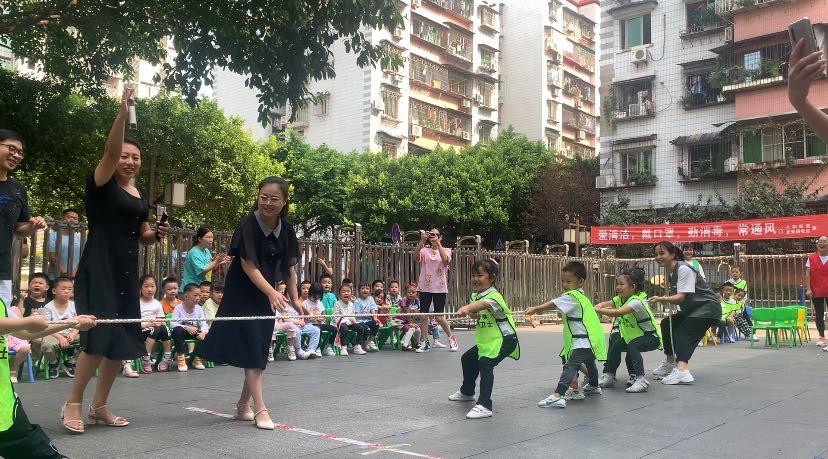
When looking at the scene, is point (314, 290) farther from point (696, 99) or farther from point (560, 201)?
point (560, 201)

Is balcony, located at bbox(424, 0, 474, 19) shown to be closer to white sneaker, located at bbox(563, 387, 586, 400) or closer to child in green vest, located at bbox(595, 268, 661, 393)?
child in green vest, located at bbox(595, 268, 661, 393)

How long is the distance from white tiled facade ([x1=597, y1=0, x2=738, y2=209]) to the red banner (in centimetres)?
537

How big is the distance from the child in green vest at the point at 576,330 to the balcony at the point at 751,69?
2158 centimetres

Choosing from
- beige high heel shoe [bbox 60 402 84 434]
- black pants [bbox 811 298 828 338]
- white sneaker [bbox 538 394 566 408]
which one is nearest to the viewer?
beige high heel shoe [bbox 60 402 84 434]

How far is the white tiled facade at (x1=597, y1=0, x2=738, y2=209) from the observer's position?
92.1 feet

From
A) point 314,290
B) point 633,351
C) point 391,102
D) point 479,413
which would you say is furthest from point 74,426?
point 391,102

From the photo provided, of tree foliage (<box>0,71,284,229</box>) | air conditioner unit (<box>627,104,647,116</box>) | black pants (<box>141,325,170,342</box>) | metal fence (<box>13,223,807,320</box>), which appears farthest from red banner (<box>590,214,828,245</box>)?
black pants (<box>141,325,170,342</box>)

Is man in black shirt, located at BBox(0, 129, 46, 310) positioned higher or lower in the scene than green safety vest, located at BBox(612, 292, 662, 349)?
higher

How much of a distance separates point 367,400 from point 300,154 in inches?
1197

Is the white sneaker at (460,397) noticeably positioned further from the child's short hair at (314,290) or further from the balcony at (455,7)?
the balcony at (455,7)

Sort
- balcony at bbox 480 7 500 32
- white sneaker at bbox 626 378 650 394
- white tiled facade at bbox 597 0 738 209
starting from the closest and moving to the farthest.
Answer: white sneaker at bbox 626 378 650 394 < white tiled facade at bbox 597 0 738 209 < balcony at bbox 480 7 500 32

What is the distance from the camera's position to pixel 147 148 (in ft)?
75.3

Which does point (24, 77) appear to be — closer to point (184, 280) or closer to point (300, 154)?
point (184, 280)

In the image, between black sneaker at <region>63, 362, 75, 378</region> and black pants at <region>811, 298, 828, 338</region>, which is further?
black pants at <region>811, 298, 828, 338</region>
